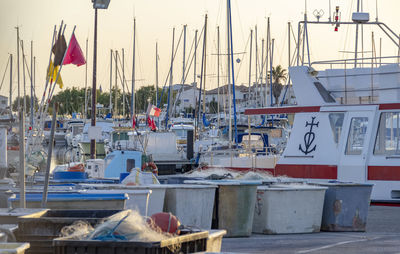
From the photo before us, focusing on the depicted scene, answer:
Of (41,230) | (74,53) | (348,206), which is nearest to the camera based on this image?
(41,230)

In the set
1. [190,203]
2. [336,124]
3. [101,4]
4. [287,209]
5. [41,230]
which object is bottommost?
[287,209]

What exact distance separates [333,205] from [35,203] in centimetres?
633

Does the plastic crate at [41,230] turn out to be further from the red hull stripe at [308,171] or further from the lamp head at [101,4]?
the lamp head at [101,4]

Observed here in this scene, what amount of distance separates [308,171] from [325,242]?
6.46 metres

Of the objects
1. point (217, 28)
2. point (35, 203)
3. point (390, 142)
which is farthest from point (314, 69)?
point (217, 28)

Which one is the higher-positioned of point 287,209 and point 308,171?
point 308,171

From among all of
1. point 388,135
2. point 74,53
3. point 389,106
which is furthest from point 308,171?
point 74,53

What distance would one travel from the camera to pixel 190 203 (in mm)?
13594

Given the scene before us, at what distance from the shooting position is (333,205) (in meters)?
15.3

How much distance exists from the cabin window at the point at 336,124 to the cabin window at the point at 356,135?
32 centimetres

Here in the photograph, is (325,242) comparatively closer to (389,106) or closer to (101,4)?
(389,106)

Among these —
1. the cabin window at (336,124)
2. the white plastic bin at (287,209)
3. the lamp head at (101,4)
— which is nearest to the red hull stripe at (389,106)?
the cabin window at (336,124)

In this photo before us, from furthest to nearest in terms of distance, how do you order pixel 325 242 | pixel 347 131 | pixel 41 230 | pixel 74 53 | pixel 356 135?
pixel 74 53
pixel 347 131
pixel 356 135
pixel 325 242
pixel 41 230

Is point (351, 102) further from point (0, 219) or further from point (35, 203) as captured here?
point (0, 219)
